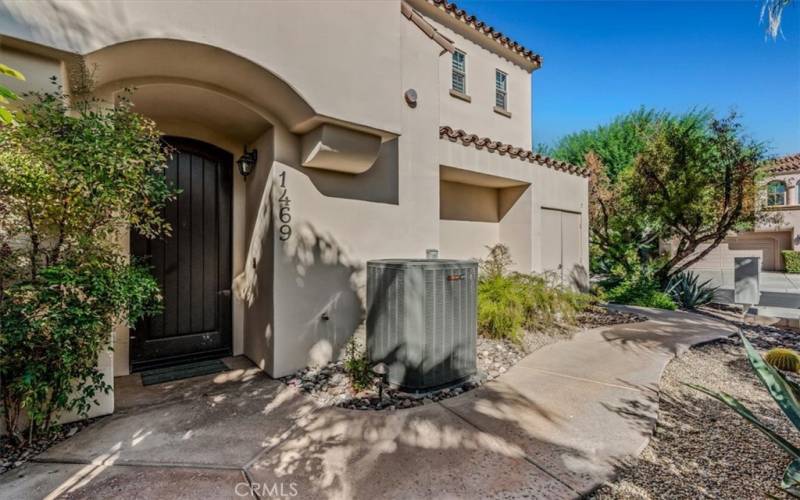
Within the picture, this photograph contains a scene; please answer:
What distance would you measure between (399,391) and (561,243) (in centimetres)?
727

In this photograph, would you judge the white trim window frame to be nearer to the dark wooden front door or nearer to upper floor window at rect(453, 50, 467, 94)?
upper floor window at rect(453, 50, 467, 94)

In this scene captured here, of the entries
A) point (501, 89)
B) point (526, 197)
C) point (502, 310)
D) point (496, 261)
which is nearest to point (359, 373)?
point (502, 310)

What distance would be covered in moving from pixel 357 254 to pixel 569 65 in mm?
12041

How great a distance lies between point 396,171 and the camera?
20.3 ft

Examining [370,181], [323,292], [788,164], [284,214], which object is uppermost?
[788,164]

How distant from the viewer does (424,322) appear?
14.0 feet

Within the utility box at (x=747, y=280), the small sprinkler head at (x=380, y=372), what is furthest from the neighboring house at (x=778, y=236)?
the small sprinkler head at (x=380, y=372)

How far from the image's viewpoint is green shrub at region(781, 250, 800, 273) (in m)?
22.3

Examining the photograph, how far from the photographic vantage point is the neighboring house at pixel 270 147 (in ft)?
11.7

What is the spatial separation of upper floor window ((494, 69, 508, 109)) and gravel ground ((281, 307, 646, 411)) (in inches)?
283

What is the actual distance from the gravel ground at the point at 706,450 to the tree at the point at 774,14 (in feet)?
14.4

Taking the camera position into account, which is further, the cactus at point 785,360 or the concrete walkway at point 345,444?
the cactus at point 785,360

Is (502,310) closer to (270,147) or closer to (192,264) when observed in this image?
(270,147)

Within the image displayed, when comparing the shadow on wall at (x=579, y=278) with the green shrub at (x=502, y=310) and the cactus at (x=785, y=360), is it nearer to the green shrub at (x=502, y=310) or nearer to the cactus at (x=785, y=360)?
the green shrub at (x=502, y=310)
